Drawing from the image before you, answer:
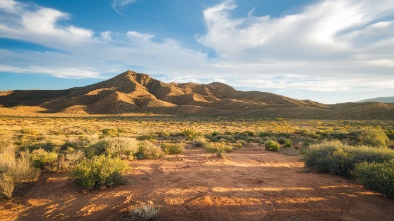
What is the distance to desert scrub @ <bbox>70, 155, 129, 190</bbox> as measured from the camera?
728 cm

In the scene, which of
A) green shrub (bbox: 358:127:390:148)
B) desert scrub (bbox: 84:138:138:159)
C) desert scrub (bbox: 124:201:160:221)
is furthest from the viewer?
green shrub (bbox: 358:127:390:148)

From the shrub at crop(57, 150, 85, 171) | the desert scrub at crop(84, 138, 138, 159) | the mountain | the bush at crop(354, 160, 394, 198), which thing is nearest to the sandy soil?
the bush at crop(354, 160, 394, 198)

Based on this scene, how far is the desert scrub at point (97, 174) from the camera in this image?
7.28 m

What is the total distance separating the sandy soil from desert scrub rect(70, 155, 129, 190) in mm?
266

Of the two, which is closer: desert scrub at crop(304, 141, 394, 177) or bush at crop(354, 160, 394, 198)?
bush at crop(354, 160, 394, 198)

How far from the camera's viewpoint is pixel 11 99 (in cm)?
9512

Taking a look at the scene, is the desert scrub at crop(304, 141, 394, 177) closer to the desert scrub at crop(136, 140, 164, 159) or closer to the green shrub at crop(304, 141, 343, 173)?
Result: the green shrub at crop(304, 141, 343, 173)

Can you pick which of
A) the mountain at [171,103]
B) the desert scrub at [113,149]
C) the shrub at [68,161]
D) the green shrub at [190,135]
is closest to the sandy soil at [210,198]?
the shrub at [68,161]

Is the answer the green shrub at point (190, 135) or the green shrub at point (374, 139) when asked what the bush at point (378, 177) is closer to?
the green shrub at point (374, 139)

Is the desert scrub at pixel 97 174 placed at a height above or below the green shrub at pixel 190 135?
above

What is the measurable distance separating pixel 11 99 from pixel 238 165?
11307 cm

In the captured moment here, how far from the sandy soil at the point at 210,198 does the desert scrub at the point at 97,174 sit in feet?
0.87

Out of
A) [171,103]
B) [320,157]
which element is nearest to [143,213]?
[320,157]

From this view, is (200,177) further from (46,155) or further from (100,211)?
(46,155)
